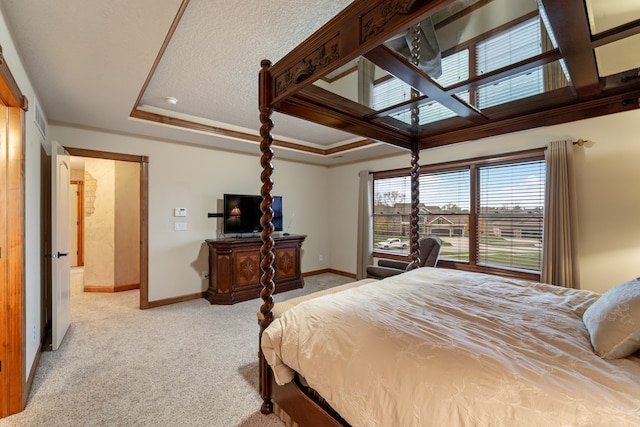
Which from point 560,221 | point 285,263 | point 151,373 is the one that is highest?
point 560,221

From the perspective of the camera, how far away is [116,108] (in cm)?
296

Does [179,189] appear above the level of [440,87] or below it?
below

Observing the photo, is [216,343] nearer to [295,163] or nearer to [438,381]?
[438,381]

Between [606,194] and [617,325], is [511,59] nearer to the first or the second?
[617,325]

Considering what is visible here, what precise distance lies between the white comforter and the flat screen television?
10.2 feet

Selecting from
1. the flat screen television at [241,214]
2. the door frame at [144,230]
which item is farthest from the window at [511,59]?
the door frame at [144,230]

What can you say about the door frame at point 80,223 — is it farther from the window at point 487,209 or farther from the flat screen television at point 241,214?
the window at point 487,209

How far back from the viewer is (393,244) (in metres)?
5.25

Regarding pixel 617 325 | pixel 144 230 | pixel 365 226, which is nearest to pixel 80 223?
pixel 144 230

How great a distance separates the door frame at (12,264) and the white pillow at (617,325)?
130 inches

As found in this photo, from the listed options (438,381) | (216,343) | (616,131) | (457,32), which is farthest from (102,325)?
(616,131)

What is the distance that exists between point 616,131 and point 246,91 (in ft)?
12.8

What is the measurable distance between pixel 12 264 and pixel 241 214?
2923 millimetres

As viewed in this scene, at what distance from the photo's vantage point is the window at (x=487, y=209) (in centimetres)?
358
